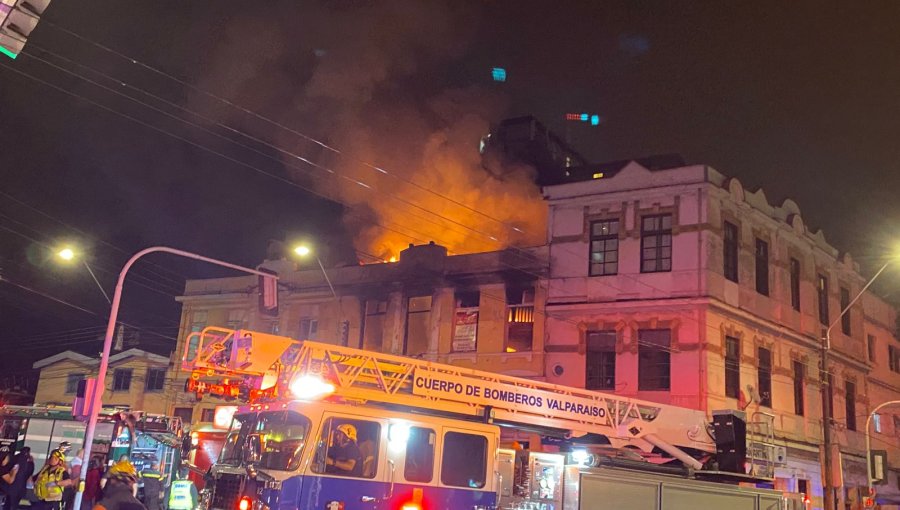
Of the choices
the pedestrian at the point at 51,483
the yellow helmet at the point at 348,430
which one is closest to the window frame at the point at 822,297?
the yellow helmet at the point at 348,430

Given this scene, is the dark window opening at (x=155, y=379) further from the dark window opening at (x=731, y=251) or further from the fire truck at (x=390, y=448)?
the fire truck at (x=390, y=448)

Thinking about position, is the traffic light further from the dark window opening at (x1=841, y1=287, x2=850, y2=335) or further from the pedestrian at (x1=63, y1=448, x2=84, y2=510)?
the dark window opening at (x1=841, y1=287, x2=850, y2=335)

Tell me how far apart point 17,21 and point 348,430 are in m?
5.39

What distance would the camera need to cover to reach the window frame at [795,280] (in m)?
25.6

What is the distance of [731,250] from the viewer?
2314 cm

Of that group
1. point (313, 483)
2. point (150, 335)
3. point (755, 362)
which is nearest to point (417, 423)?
point (313, 483)

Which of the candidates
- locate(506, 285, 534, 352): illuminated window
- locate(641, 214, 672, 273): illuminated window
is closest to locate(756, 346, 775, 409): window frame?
locate(641, 214, 672, 273): illuminated window

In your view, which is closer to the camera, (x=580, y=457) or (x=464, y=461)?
(x=464, y=461)

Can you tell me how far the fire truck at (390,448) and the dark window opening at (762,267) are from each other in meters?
14.0

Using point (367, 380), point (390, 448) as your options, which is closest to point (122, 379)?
point (367, 380)

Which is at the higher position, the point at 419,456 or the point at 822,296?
the point at 822,296

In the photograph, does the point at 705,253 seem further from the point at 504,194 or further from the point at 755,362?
the point at 504,194

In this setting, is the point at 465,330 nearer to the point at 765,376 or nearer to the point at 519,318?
the point at 519,318

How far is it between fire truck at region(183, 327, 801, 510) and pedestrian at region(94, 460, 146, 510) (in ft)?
3.60
